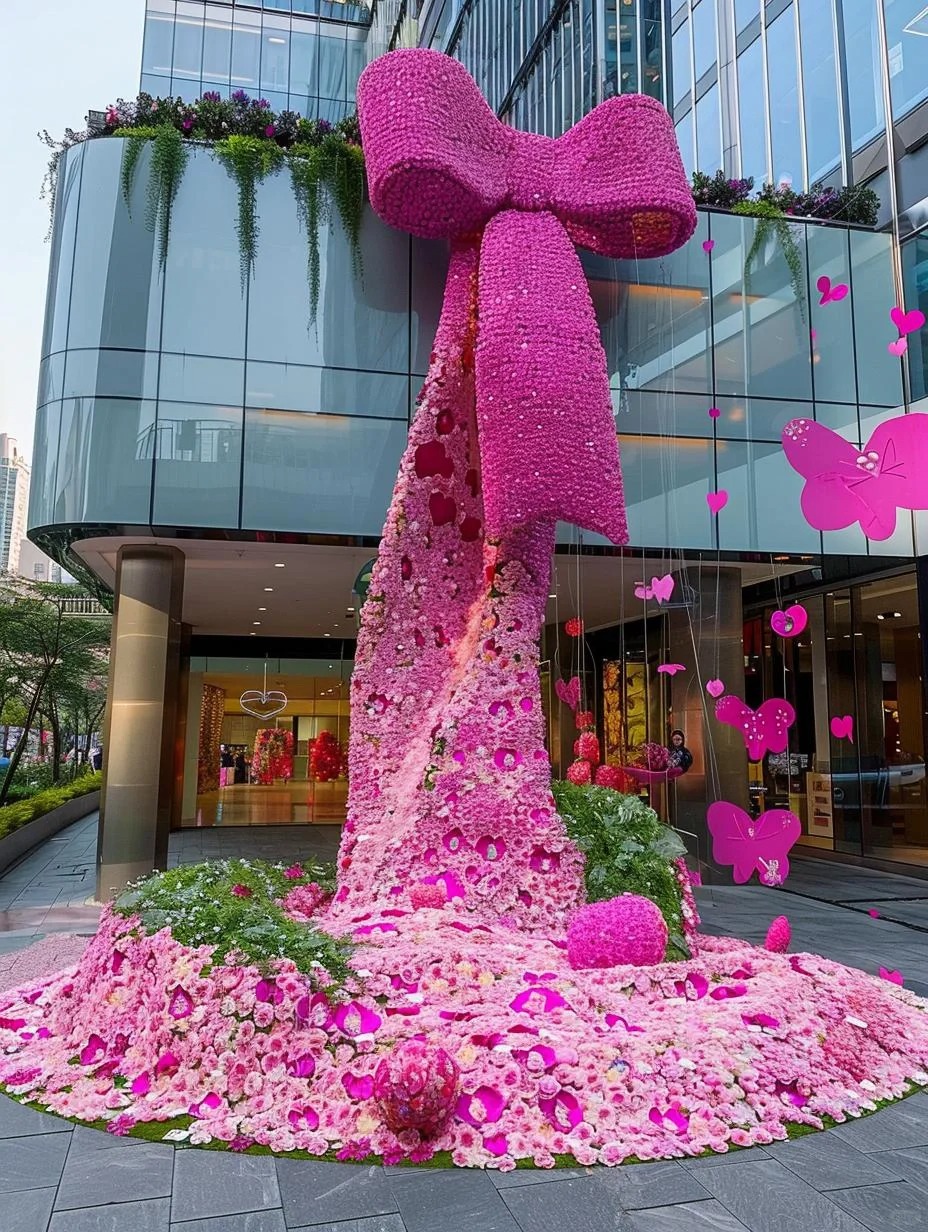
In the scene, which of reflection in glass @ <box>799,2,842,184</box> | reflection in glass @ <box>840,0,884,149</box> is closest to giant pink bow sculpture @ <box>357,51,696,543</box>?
reflection in glass @ <box>840,0,884,149</box>

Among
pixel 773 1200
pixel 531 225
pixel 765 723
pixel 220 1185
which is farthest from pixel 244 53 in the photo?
pixel 773 1200

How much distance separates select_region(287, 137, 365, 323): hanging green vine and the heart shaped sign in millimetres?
11263

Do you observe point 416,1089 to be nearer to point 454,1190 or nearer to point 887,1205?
point 454,1190

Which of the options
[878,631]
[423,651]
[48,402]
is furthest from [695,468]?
[48,402]

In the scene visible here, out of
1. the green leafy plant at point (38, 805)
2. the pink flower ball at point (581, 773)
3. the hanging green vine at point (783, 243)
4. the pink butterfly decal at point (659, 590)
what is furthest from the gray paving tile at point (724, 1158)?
the hanging green vine at point (783, 243)

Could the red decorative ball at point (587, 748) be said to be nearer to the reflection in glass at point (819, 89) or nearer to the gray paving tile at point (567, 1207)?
the gray paving tile at point (567, 1207)

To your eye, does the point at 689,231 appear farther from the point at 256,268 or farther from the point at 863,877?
the point at 863,877

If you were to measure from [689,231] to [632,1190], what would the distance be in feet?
25.0

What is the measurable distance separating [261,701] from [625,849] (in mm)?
14890

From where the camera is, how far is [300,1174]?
12.1 ft

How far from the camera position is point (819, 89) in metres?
14.5

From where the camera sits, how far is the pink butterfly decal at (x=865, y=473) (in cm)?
477

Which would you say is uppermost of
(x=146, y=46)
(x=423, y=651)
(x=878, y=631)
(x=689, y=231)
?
(x=146, y=46)

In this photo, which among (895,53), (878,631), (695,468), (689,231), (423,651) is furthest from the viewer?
(878,631)
